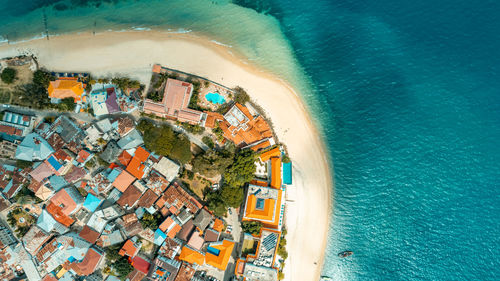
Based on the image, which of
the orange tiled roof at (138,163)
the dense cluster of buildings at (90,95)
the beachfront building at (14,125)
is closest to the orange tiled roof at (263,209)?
the orange tiled roof at (138,163)

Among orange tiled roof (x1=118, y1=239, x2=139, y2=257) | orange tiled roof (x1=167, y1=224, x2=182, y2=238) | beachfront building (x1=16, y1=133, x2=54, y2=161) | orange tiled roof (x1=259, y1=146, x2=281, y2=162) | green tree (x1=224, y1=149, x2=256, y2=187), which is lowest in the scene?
orange tiled roof (x1=118, y1=239, x2=139, y2=257)

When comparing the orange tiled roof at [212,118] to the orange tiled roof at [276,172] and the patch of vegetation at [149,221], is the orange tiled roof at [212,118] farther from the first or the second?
the patch of vegetation at [149,221]

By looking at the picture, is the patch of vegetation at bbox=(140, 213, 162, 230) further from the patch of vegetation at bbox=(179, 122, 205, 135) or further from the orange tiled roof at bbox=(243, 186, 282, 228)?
the patch of vegetation at bbox=(179, 122, 205, 135)

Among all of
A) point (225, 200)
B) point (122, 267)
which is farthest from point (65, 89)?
point (225, 200)

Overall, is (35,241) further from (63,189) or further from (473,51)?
(473,51)

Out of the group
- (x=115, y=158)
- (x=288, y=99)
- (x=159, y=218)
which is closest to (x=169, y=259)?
(x=159, y=218)

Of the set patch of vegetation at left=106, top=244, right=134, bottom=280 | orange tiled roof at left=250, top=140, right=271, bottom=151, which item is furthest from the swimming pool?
patch of vegetation at left=106, top=244, right=134, bottom=280
